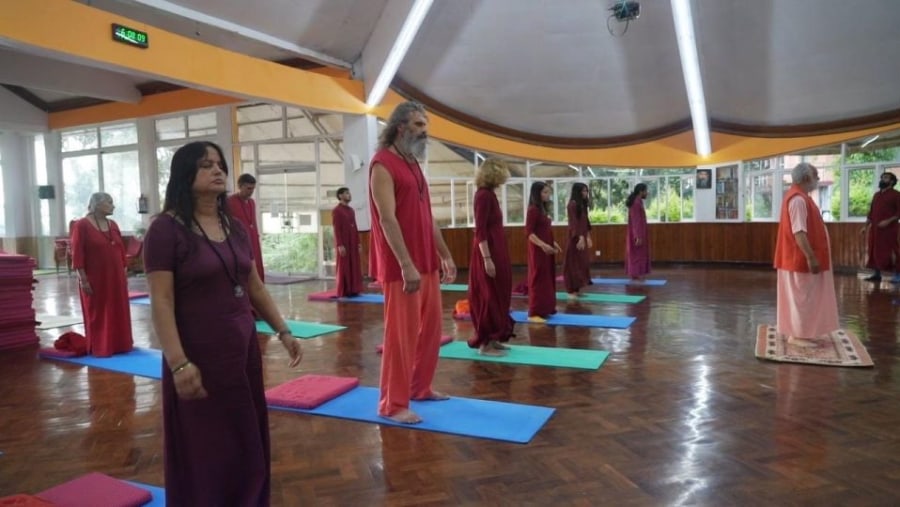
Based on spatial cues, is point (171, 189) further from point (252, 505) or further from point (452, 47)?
point (452, 47)

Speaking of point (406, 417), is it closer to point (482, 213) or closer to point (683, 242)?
point (482, 213)

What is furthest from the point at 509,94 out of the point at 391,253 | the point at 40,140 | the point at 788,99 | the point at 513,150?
the point at 40,140

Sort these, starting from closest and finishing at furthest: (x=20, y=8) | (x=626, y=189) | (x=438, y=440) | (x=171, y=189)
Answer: (x=171, y=189) < (x=438, y=440) < (x=20, y=8) < (x=626, y=189)

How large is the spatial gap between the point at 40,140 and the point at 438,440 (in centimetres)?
1677

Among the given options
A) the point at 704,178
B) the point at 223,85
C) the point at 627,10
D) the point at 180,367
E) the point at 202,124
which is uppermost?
the point at 627,10

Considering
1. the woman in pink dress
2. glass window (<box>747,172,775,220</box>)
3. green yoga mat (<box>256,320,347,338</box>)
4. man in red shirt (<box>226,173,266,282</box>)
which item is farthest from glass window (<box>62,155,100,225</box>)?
glass window (<box>747,172,775,220</box>)

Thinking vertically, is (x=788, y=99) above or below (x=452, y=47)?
below

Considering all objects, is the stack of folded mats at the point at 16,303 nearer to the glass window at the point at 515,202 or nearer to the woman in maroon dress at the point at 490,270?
the woman in maroon dress at the point at 490,270

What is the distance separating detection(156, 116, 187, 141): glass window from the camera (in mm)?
13430

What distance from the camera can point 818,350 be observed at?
476 cm

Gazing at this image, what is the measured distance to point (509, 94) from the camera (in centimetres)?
1202

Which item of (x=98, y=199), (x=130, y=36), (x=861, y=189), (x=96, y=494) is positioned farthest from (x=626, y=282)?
(x=96, y=494)

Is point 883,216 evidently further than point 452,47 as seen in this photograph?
No

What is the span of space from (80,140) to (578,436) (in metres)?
16.1
